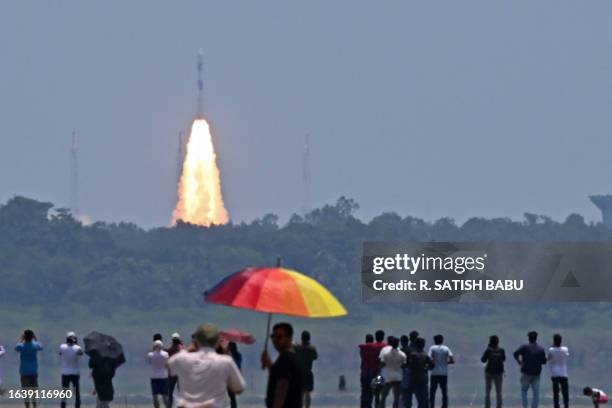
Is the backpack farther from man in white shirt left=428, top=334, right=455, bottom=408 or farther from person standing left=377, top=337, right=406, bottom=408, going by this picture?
person standing left=377, top=337, right=406, bottom=408

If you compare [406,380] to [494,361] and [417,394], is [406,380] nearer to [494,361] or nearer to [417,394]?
[417,394]

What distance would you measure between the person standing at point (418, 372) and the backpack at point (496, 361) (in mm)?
2029

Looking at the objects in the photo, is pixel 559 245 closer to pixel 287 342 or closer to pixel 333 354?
pixel 287 342

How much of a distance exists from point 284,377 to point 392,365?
15617mm

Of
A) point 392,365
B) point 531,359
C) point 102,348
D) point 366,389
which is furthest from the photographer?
point 531,359

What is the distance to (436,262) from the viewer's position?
61.1 m

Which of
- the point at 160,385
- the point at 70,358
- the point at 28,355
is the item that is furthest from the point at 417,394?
the point at 28,355

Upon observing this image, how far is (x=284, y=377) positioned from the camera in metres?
26.7

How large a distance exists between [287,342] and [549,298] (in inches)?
1470

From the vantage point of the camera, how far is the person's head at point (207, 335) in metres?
25.9

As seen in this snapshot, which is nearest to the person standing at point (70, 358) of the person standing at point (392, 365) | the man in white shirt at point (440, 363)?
the person standing at point (392, 365)

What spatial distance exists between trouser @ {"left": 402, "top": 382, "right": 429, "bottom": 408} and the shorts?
4642 millimetres

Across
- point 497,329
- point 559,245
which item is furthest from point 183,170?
point 559,245

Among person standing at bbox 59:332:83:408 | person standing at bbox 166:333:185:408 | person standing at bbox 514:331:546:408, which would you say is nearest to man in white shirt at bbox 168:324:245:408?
person standing at bbox 166:333:185:408
